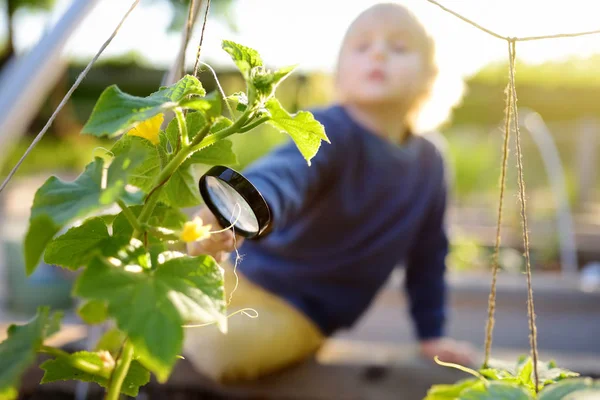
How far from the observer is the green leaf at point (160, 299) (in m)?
0.26

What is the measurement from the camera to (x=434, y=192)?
1.55 m

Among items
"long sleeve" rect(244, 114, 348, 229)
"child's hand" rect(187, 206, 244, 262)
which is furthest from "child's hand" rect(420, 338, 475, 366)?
"child's hand" rect(187, 206, 244, 262)

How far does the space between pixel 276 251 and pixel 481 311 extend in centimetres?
195

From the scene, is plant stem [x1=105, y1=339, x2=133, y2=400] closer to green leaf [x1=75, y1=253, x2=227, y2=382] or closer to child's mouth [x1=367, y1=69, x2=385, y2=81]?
green leaf [x1=75, y1=253, x2=227, y2=382]

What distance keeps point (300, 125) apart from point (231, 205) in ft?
0.48

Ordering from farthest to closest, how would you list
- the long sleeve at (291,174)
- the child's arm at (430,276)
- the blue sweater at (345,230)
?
1. the child's arm at (430,276)
2. the blue sweater at (345,230)
3. the long sleeve at (291,174)

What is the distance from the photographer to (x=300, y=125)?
1.25 feet

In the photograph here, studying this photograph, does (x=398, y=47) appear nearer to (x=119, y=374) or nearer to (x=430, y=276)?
(x=430, y=276)

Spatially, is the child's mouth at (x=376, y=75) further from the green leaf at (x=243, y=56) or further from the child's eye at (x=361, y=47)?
the green leaf at (x=243, y=56)

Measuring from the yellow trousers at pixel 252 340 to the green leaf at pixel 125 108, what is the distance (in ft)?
2.79

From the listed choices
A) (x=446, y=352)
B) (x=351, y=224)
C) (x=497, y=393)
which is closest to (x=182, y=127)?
(x=497, y=393)

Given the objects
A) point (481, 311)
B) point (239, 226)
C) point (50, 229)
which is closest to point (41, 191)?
point (50, 229)

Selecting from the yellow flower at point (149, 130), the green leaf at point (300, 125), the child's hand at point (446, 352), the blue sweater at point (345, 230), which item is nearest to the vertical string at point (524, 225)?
the green leaf at point (300, 125)

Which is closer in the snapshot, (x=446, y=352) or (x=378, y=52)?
(x=378, y=52)
